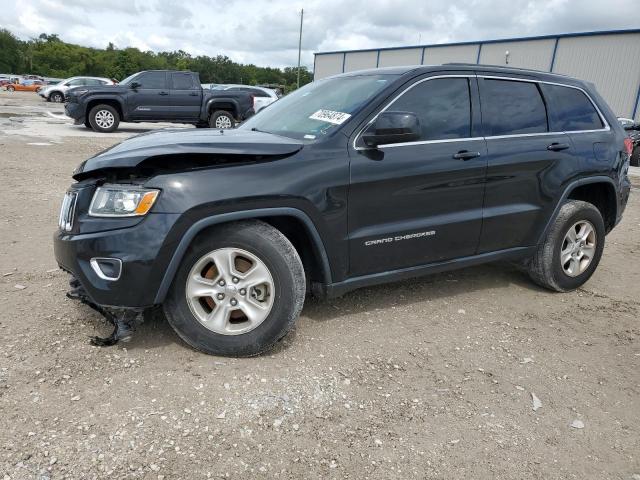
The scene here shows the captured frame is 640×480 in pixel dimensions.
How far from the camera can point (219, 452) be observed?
2260mm

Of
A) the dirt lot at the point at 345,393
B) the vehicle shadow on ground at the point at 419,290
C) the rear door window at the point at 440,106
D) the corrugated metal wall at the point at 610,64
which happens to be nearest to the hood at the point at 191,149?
the rear door window at the point at 440,106

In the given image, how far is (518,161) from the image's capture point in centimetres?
379

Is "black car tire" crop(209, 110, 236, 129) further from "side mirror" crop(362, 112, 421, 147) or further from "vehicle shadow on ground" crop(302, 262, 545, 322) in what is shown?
"side mirror" crop(362, 112, 421, 147)

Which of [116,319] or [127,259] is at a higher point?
[127,259]

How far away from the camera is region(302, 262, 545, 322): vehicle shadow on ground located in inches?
150

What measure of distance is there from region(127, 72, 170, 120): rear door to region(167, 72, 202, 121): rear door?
197 millimetres

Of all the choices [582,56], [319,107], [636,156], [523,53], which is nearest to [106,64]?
[523,53]

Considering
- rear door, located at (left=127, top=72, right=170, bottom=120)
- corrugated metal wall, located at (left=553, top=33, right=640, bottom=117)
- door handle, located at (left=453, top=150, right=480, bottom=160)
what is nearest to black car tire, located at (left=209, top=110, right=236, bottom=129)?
rear door, located at (left=127, top=72, right=170, bottom=120)

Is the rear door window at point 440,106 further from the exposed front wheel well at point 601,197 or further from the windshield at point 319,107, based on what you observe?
the exposed front wheel well at point 601,197

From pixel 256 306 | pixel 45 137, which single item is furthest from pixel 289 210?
pixel 45 137

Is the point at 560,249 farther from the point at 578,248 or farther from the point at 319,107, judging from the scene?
the point at 319,107

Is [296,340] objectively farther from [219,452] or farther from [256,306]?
[219,452]

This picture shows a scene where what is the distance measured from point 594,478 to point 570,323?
1752 mm

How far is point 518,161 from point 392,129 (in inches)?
49.0
